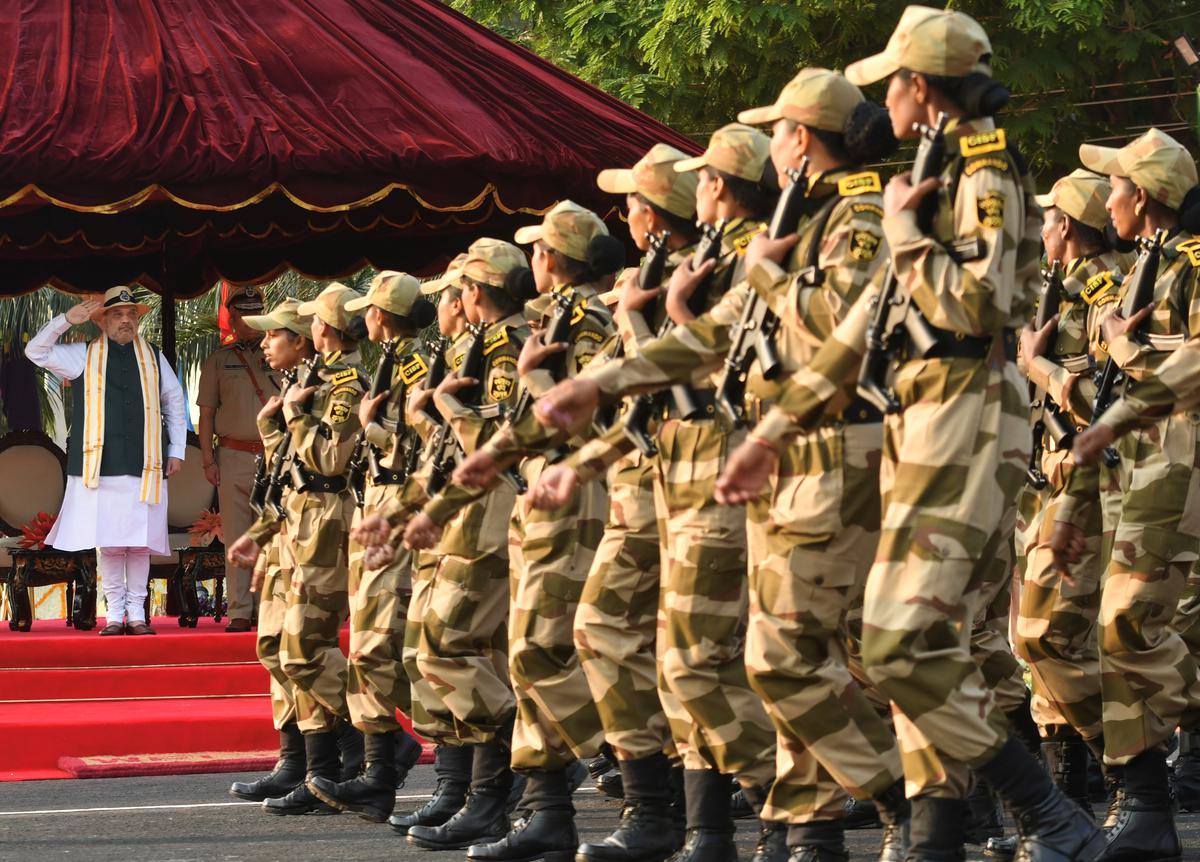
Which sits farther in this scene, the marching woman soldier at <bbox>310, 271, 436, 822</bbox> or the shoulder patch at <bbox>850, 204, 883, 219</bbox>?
the marching woman soldier at <bbox>310, 271, 436, 822</bbox>

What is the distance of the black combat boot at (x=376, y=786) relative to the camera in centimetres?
881

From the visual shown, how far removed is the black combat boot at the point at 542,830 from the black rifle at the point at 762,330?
176 cm

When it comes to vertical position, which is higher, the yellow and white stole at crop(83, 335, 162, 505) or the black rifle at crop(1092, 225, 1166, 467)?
the black rifle at crop(1092, 225, 1166, 467)

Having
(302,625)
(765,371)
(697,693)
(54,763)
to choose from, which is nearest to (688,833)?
(697,693)

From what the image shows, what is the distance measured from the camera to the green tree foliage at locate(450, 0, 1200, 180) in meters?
17.5

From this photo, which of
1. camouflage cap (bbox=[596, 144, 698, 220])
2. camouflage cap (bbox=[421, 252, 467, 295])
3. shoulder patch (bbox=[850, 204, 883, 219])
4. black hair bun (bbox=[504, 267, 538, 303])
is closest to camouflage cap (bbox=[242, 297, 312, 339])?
camouflage cap (bbox=[421, 252, 467, 295])

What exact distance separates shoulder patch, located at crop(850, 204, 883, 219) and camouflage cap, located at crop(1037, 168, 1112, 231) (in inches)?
84.8

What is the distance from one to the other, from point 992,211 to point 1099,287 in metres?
2.29

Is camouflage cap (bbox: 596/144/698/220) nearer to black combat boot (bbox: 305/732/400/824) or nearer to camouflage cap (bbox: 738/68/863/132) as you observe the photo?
camouflage cap (bbox: 738/68/863/132)

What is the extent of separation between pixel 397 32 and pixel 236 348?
102 inches

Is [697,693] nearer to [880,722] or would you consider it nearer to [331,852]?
[880,722]

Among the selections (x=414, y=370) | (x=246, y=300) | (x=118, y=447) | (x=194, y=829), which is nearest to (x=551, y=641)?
(x=414, y=370)

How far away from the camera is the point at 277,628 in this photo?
31.2 ft

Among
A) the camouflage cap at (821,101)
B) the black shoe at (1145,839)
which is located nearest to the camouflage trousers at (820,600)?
the camouflage cap at (821,101)
